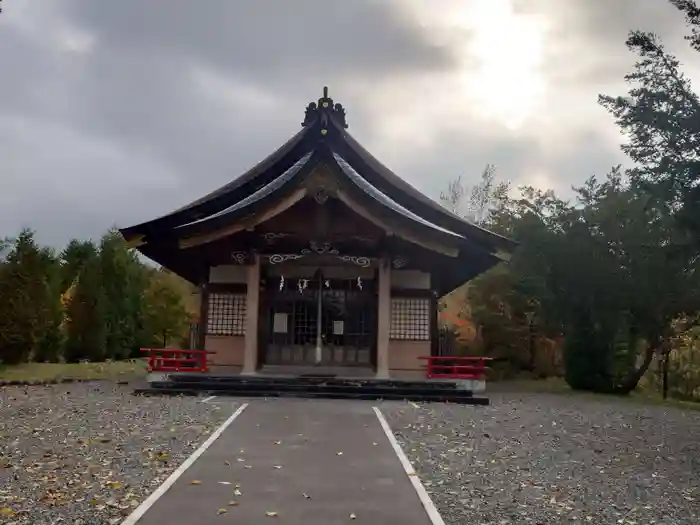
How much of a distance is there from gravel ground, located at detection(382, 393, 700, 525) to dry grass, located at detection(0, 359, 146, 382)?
423 inches

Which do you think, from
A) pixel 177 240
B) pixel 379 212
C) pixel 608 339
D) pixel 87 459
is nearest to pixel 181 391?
pixel 177 240

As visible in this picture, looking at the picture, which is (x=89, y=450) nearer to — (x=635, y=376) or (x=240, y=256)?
(x=240, y=256)

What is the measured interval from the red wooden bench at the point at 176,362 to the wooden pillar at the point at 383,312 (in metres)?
4.06

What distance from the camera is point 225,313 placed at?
1756 cm

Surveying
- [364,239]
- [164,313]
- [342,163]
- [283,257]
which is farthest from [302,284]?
[164,313]

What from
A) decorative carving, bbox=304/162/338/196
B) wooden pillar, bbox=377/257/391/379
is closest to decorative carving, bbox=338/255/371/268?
wooden pillar, bbox=377/257/391/379

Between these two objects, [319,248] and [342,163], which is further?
[342,163]

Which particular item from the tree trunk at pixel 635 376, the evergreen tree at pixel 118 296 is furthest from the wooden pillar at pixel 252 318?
the evergreen tree at pixel 118 296

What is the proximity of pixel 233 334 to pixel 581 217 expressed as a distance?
1151cm

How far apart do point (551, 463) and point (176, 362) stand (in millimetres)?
9913

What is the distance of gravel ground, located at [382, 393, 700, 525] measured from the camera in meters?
5.91

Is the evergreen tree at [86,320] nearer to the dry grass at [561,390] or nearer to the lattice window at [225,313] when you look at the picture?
the lattice window at [225,313]

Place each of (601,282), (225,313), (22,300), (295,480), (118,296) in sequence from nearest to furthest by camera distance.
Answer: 1. (295,480)
2. (225,313)
3. (601,282)
4. (22,300)
5. (118,296)

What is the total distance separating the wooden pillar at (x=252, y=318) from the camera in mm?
15891
